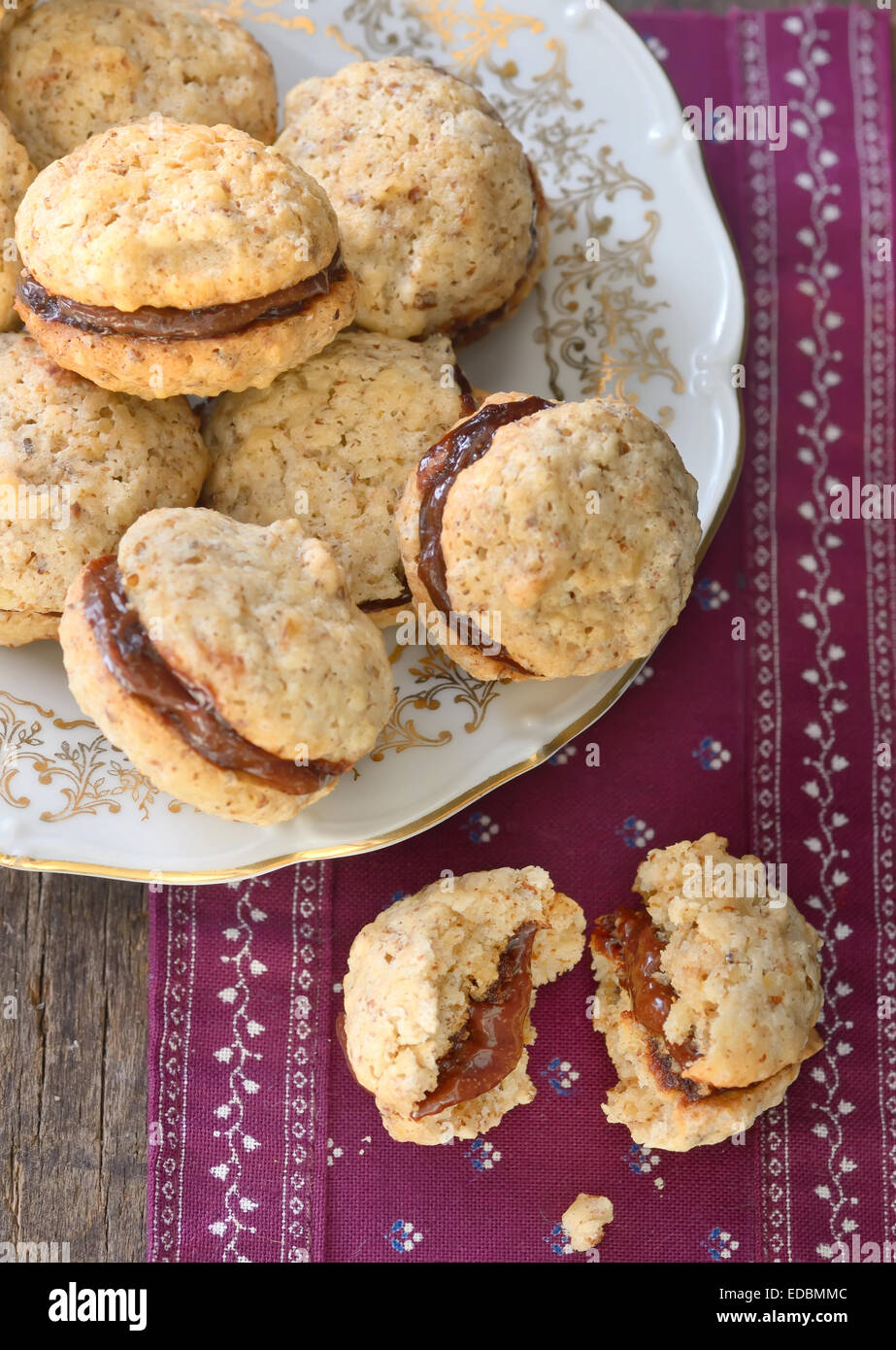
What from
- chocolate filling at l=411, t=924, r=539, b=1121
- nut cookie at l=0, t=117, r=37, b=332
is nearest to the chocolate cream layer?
chocolate filling at l=411, t=924, r=539, b=1121

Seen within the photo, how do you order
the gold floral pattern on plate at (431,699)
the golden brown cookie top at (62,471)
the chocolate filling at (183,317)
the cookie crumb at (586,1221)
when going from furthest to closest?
the cookie crumb at (586,1221) < the gold floral pattern on plate at (431,699) < the golden brown cookie top at (62,471) < the chocolate filling at (183,317)

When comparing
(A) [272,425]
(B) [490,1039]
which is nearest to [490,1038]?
(B) [490,1039]

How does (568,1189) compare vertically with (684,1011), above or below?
below

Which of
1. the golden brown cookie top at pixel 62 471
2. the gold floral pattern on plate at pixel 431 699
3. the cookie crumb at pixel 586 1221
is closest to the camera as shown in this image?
the golden brown cookie top at pixel 62 471

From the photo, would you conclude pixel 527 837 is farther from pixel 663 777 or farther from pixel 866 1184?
pixel 866 1184

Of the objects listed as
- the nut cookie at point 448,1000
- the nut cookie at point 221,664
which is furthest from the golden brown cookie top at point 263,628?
the nut cookie at point 448,1000

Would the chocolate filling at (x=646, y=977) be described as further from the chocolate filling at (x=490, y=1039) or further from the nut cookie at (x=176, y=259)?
the nut cookie at (x=176, y=259)
